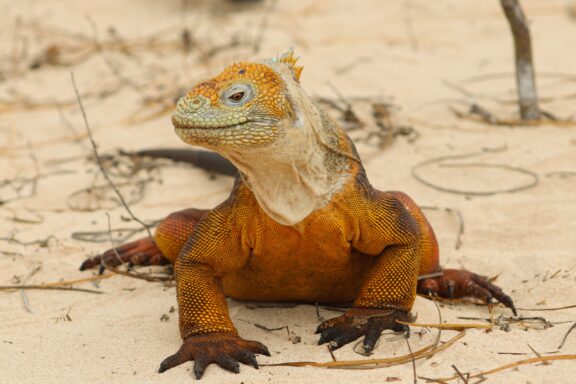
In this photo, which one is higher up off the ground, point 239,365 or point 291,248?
point 291,248

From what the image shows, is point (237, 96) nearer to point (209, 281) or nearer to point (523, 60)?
point (209, 281)

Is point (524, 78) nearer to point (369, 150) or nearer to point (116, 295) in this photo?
point (369, 150)

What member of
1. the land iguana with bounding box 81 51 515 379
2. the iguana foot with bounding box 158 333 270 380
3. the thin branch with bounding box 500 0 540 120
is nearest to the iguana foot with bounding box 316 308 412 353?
the land iguana with bounding box 81 51 515 379

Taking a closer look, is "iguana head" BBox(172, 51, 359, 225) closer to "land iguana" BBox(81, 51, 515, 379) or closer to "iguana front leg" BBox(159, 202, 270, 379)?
"land iguana" BBox(81, 51, 515, 379)

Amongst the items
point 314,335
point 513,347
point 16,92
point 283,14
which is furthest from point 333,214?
point 283,14

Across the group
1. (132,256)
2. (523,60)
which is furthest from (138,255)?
(523,60)

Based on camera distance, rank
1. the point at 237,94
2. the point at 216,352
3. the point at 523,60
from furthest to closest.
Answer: the point at 523,60
the point at 216,352
the point at 237,94
